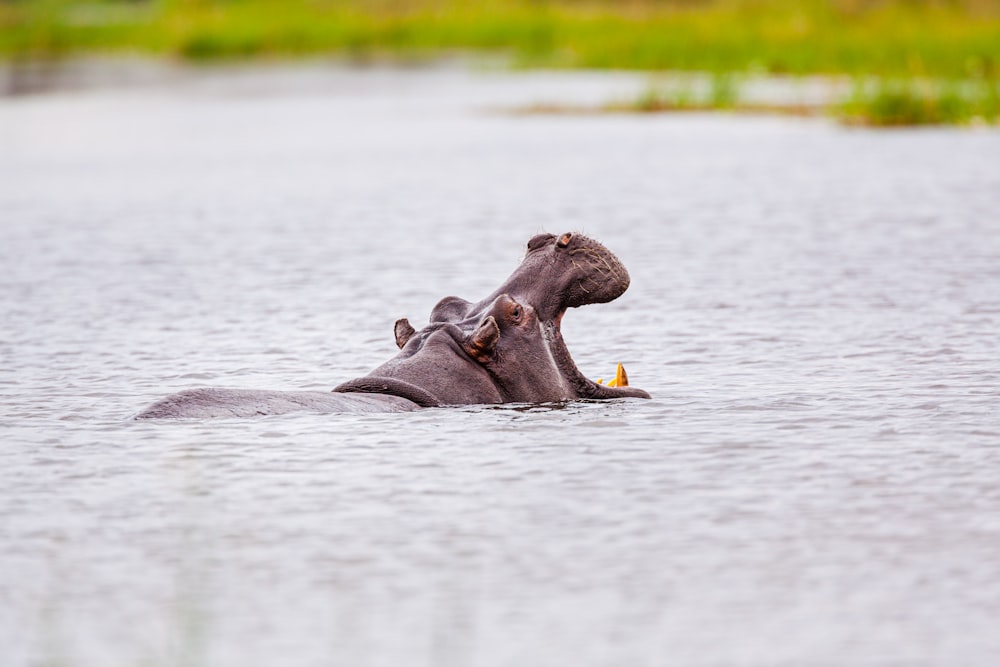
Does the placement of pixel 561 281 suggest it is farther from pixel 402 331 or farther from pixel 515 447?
pixel 515 447

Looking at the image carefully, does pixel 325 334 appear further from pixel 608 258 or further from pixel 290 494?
pixel 290 494

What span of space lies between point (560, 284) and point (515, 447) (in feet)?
3.24

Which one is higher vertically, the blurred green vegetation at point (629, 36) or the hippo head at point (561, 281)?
the blurred green vegetation at point (629, 36)

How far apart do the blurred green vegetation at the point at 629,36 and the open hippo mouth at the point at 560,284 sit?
57.1ft

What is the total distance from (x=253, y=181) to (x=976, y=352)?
1314cm

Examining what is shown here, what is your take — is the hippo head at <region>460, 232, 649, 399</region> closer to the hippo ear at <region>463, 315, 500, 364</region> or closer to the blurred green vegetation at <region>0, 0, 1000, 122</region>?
the hippo ear at <region>463, 315, 500, 364</region>

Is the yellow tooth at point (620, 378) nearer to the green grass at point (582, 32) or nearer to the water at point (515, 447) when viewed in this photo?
the water at point (515, 447)

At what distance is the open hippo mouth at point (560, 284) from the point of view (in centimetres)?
875

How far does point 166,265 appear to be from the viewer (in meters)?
15.2

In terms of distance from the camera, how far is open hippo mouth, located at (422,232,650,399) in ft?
28.7

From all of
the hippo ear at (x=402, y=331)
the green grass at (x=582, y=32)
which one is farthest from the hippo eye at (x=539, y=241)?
the green grass at (x=582, y=32)

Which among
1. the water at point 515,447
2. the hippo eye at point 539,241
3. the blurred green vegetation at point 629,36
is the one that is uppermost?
the blurred green vegetation at point 629,36

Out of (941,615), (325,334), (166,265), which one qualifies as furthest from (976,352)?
(166,265)

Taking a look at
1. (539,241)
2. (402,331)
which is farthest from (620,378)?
(402,331)
